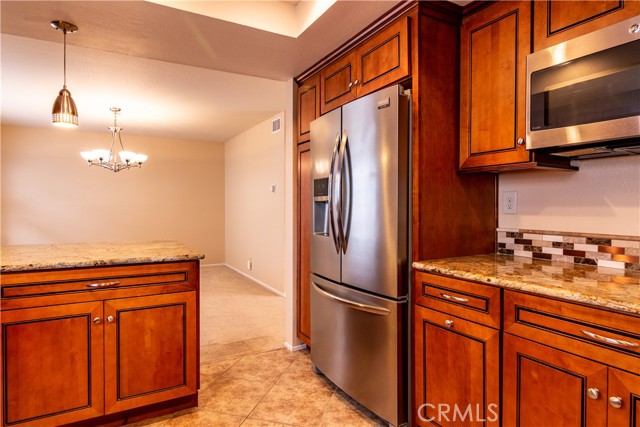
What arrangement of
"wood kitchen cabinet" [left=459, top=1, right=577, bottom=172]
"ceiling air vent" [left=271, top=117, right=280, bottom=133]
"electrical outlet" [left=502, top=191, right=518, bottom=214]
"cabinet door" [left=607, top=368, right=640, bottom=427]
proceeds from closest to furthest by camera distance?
"cabinet door" [left=607, top=368, right=640, bottom=427], "wood kitchen cabinet" [left=459, top=1, right=577, bottom=172], "electrical outlet" [left=502, top=191, right=518, bottom=214], "ceiling air vent" [left=271, top=117, right=280, bottom=133]

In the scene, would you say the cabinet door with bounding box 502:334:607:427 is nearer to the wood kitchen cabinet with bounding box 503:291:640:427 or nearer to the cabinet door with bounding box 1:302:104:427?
the wood kitchen cabinet with bounding box 503:291:640:427

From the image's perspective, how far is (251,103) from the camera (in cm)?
458

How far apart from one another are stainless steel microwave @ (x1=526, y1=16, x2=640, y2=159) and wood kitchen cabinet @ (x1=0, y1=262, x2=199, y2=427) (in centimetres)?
194

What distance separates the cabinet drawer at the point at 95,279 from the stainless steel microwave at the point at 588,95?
1.92 meters

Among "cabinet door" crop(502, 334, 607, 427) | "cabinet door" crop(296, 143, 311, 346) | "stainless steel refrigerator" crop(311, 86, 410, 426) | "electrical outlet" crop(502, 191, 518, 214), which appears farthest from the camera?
"cabinet door" crop(296, 143, 311, 346)

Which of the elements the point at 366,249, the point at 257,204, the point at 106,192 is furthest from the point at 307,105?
the point at 106,192

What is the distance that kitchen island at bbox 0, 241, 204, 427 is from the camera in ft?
5.95

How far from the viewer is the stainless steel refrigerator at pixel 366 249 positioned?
192 centimetres

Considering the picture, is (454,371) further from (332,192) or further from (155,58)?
(155,58)

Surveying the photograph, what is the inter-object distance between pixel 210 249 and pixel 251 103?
144 inches

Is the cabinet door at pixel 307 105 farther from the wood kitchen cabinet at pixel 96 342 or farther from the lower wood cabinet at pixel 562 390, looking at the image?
the lower wood cabinet at pixel 562 390

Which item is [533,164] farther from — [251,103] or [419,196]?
[251,103]

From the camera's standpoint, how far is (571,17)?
63.2 inches

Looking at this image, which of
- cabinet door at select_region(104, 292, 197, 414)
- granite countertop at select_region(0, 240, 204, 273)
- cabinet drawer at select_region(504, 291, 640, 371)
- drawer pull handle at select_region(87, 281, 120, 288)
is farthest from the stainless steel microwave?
drawer pull handle at select_region(87, 281, 120, 288)
